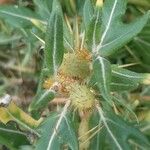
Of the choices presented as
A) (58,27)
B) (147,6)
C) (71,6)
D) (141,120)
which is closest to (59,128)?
(58,27)

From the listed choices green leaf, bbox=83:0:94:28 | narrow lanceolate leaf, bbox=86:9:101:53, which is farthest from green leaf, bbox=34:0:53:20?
narrow lanceolate leaf, bbox=86:9:101:53

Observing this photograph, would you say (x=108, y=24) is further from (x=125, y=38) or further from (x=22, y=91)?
(x=22, y=91)

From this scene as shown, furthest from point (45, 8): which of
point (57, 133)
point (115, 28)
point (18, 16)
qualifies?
point (57, 133)

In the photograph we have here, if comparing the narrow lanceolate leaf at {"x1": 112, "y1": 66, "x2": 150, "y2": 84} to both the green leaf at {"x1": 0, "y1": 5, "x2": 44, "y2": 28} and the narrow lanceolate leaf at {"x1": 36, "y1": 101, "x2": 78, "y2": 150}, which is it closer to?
the narrow lanceolate leaf at {"x1": 36, "y1": 101, "x2": 78, "y2": 150}

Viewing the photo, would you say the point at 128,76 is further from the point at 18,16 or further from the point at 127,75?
the point at 18,16

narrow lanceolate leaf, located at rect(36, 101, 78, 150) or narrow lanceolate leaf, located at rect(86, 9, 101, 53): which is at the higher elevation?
narrow lanceolate leaf, located at rect(86, 9, 101, 53)
